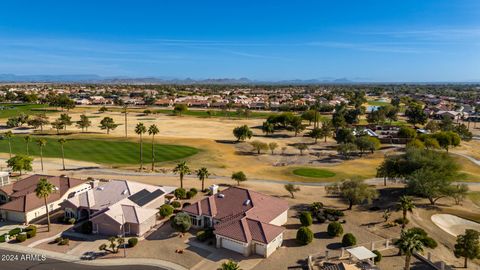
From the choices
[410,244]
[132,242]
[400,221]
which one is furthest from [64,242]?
[400,221]

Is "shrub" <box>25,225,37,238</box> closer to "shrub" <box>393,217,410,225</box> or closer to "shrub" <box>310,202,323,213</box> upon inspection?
"shrub" <box>310,202,323,213</box>

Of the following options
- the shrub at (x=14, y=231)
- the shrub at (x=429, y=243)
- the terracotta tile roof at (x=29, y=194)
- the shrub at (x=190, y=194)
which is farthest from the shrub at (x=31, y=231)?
the shrub at (x=429, y=243)

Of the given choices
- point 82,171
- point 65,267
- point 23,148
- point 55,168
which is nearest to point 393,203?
point 65,267

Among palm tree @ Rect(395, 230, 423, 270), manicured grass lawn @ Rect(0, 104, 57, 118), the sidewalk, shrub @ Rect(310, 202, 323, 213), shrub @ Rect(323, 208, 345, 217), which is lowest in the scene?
the sidewalk

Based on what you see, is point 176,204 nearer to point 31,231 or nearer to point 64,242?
point 64,242

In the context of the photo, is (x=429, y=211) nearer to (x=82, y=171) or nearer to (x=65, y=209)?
(x=65, y=209)

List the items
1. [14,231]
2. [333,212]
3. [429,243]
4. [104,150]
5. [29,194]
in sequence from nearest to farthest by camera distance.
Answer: [429,243]
[14,231]
[29,194]
[333,212]
[104,150]

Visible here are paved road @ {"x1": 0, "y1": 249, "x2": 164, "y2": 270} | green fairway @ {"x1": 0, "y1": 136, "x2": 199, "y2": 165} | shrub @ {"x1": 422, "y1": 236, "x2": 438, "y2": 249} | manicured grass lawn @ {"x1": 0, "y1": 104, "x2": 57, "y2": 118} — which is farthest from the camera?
manicured grass lawn @ {"x1": 0, "y1": 104, "x2": 57, "y2": 118}

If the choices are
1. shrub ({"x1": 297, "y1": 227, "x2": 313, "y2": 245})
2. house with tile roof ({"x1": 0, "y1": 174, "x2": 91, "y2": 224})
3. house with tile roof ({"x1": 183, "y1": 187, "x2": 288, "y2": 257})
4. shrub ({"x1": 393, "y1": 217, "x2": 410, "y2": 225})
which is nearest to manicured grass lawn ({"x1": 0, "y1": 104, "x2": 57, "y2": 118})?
house with tile roof ({"x1": 0, "y1": 174, "x2": 91, "y2": 224})
